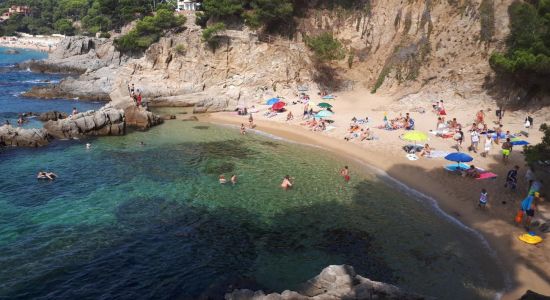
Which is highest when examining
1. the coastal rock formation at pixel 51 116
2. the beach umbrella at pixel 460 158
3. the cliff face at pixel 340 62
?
the cliff face at pixel 340 62

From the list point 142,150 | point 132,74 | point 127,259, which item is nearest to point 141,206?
point 127,259

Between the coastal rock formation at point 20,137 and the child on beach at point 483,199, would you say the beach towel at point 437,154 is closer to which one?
the child on beach at point 483,199

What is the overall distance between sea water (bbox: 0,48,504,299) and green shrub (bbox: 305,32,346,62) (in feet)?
75.4

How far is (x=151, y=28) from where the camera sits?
63.6 meters

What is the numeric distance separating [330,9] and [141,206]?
4557cm

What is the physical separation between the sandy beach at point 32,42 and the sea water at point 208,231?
123191 mm

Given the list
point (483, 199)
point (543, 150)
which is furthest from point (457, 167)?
point (543, 150)

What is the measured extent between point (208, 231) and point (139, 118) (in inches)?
940

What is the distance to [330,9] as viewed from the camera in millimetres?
58750

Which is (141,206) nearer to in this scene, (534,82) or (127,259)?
(127,259)

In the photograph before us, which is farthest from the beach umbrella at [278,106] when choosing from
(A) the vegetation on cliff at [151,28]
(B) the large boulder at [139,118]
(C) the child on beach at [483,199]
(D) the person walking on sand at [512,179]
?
(A) the vegetation on cliff at [151,28]

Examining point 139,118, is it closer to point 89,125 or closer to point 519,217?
point 89,125

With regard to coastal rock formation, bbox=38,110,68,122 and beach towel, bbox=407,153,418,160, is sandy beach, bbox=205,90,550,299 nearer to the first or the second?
beach towel, bbox=407,153,418,160

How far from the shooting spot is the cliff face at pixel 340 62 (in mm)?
42656
